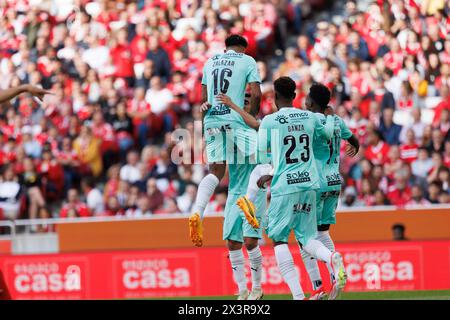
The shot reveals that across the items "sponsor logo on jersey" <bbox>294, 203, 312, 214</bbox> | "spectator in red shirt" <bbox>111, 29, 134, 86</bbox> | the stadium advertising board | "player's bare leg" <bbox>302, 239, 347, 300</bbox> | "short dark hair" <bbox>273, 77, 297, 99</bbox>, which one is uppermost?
"spectator in red shirt" <bbox>111, 29, 134, 86</bbox>

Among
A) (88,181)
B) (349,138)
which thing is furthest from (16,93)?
(88,181)

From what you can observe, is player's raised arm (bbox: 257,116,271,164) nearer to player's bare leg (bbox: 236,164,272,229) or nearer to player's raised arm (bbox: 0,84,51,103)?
player's bare leg (bbox: 236,164,272,229)

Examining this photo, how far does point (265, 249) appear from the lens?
1789 cm

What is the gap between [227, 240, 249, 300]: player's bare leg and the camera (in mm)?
13609

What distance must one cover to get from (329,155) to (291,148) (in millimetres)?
1277

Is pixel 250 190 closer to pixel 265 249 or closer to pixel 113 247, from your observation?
pixel 265 249

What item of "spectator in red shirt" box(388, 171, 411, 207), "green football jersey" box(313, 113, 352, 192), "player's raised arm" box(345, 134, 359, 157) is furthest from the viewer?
"spectator in red shirt" box(388, 171, 411, 207)

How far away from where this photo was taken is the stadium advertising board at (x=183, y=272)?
1753 cm

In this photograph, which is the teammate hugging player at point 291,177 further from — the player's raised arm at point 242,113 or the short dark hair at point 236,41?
the short dark hair at point 236,41

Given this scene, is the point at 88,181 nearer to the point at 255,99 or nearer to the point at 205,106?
the point at 205,106

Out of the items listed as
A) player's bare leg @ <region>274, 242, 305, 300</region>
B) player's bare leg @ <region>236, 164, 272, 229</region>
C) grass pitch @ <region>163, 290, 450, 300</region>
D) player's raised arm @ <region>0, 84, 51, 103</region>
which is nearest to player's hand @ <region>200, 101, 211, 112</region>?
player's bare leg @ <region>236, 164, 272, 229</region>

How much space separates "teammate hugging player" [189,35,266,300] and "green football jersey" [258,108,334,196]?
0.95 meters

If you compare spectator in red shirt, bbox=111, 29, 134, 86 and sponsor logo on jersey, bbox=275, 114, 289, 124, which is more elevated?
spectator in red shirt, bbox=111, 29, 134, 86
